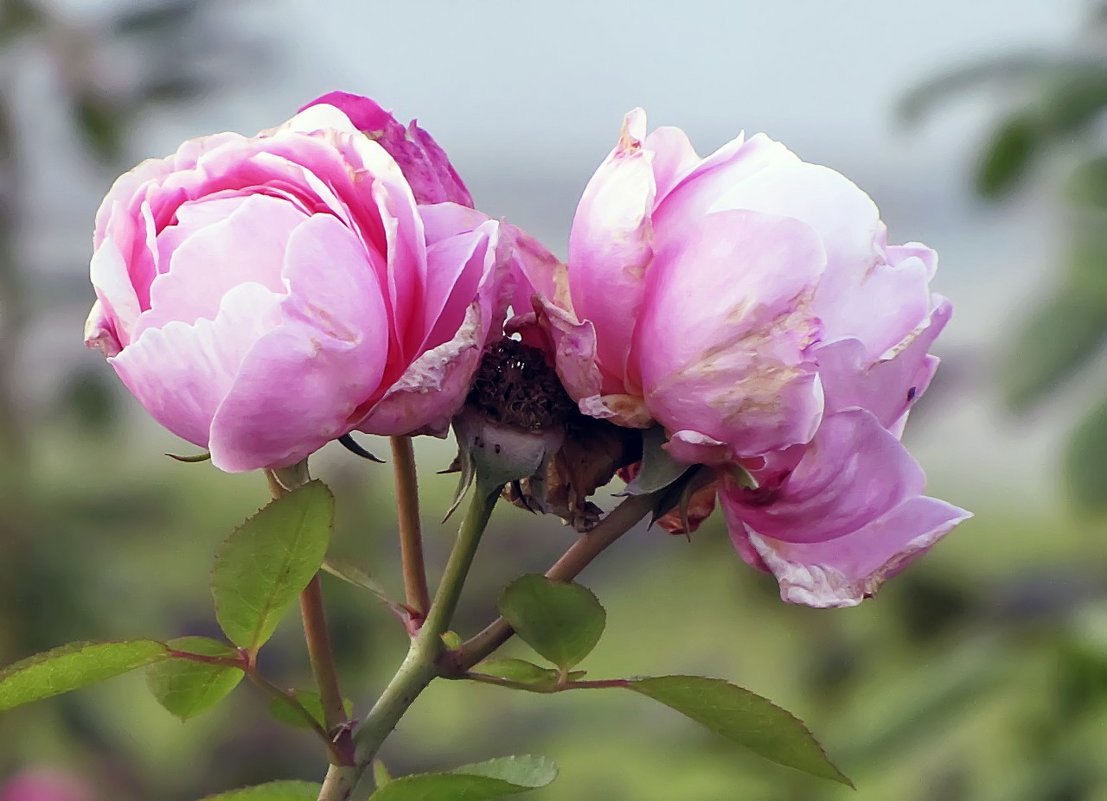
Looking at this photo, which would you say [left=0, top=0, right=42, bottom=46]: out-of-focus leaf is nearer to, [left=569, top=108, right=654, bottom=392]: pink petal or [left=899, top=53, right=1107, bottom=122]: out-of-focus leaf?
[left=899, top=53, right=1107, bottom=122]: out-of-focus leaf

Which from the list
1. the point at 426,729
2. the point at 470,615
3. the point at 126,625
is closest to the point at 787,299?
the point at 126,625

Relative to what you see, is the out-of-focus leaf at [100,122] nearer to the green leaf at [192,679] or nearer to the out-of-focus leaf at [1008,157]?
the out-of-focus leaf at [1008,157]

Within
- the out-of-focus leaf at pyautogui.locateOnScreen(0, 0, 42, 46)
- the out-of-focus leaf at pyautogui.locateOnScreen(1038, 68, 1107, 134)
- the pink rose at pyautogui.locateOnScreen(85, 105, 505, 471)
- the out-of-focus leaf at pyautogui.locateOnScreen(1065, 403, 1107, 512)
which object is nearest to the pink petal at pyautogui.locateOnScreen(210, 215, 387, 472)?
the pink rose at pyautogui.locateOnScreen(85, 105, 505, 471)

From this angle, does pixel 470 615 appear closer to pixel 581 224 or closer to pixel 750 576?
pixel 750 576

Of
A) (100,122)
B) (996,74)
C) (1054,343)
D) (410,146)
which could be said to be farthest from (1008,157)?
(410,146)

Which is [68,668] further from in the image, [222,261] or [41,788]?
[41,788]

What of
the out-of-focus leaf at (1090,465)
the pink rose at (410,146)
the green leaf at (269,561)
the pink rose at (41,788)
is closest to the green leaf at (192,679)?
the green leaf at (269,561)
